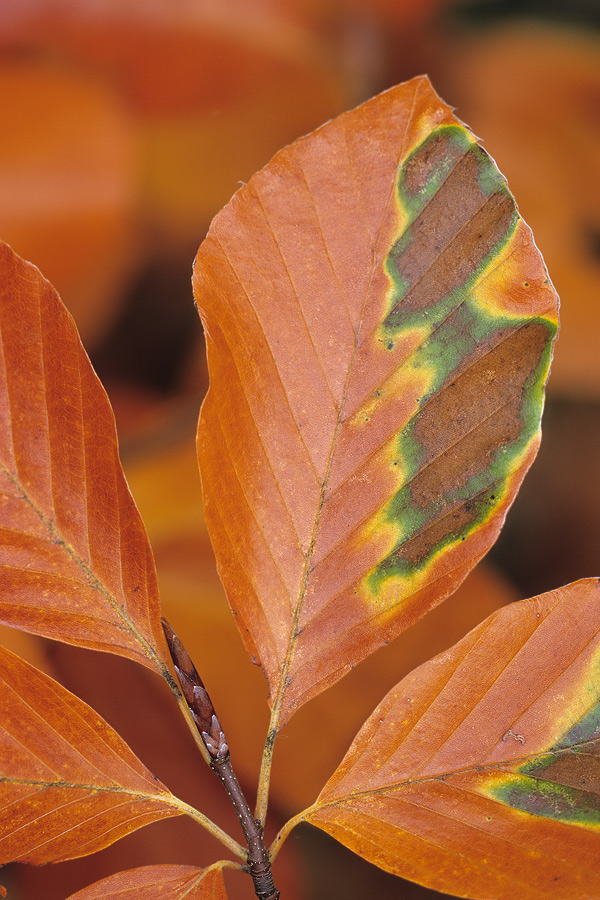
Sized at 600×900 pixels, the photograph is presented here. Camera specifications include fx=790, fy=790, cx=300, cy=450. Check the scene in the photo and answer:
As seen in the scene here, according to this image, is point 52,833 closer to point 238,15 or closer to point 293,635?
point 293,635

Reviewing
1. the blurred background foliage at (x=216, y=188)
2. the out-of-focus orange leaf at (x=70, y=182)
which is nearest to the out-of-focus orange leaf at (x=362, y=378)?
the blurred background foliage at (x=216, y=188)

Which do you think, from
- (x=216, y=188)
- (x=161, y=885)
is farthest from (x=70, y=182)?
(x=161, y=885)

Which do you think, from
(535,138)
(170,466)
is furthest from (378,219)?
(535,138)

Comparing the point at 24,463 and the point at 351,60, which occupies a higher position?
the point at 351,60

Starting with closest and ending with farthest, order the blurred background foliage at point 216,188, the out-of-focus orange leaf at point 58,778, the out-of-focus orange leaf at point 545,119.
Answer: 1. the out-of-focus orange leaf at point 58,778
2. the blurred background foliage at point 216,188
3. the out-of-focus orange leaf at point 545,119

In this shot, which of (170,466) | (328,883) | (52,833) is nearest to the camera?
(52,833)

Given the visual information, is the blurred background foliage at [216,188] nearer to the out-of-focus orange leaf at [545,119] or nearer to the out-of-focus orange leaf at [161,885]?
the out-of-focus orange leaf at [545,119]

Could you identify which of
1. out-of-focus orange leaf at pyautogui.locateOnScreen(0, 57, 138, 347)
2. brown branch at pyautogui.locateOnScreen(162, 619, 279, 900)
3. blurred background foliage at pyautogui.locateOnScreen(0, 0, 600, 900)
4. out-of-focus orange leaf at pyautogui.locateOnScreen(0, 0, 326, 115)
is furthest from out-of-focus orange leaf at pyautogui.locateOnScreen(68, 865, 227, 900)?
out-of-focus orange leaf at pyautogui.locateOnScreen(0, 0, 326, 115)
